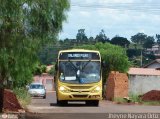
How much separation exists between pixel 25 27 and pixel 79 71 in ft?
36.3

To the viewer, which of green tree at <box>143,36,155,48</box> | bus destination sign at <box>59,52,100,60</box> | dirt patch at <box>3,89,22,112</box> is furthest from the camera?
green tree at <box>143,36,155,48</box>

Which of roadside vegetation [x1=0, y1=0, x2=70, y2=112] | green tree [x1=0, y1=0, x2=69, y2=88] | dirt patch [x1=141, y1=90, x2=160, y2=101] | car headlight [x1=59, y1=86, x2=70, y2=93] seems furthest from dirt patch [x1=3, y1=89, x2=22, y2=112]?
dirt patch [x1=141, y1=90, x2=160, y2=101]

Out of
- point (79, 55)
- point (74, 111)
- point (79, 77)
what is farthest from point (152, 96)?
point (74, 111)

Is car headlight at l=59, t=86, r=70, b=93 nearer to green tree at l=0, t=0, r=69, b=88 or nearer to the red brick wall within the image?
green tree at l=0, t=0, r=69, b=88

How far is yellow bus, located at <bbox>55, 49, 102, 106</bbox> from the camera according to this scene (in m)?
30.4

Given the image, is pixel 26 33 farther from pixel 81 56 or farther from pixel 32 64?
pixel 81 56

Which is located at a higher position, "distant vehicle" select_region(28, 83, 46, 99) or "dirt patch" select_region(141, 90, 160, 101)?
"dirt patch" select_region(141, 90, 160, 101)

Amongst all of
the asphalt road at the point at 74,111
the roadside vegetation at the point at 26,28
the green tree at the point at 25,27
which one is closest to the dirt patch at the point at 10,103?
the asphalt road at the point at 74,111

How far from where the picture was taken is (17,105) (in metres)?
25.3

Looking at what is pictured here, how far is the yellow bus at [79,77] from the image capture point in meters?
30.4

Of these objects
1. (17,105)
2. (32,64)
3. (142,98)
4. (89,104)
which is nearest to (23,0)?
(32,64)

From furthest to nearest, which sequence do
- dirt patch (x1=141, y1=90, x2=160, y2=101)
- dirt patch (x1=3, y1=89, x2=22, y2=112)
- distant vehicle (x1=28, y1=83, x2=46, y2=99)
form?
1. distant vehicle (x1=28, y1=83, x2=46, y2=99)
2. dirt patch (x1=141, y1=90, x2=160, y2=101)
3. dirt patch (x1=3, y1=89, x2=22, y2=112)

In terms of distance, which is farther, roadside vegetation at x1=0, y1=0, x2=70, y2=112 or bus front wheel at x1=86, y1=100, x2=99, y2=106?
bus front wheel at x1=86, y1=100, x2=99, y2=106

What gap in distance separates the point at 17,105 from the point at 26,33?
6157 mm
